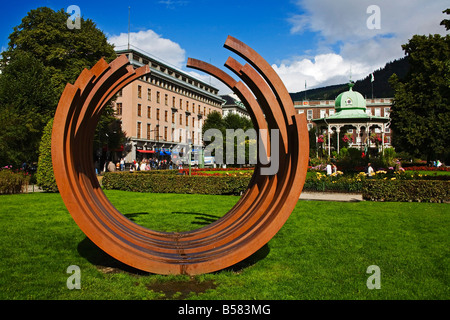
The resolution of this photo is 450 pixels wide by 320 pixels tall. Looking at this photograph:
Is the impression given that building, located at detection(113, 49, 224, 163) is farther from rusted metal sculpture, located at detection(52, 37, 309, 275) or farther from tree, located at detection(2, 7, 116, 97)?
rusted metal sculpture, located at detection(52, 37, 309, 275)

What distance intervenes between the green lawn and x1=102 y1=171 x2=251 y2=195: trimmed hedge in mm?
7481

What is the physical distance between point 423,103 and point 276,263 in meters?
40.8

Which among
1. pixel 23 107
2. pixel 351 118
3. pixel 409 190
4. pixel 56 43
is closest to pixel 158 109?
pixel 56 43

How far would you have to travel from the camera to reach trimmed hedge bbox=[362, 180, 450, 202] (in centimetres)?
1731

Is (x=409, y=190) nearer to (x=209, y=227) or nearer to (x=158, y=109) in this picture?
(x=209, y=227)

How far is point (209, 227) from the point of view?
8016 millimetres

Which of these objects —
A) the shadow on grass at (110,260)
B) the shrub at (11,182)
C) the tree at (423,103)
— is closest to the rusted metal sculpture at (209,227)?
the shadow on grass at (110,260)

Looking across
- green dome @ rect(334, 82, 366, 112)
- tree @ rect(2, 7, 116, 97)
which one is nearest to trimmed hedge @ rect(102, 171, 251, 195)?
tree @ rect(2, 7, 116, 97)

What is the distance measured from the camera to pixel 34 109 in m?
29.3

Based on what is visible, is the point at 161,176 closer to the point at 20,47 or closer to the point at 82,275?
the point at 82,275

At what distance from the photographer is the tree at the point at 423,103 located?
3938cm

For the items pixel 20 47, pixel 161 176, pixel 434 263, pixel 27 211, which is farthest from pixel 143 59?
pixel 434 263

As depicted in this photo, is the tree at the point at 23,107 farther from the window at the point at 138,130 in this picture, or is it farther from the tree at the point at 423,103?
the tree at the point at 423,103
